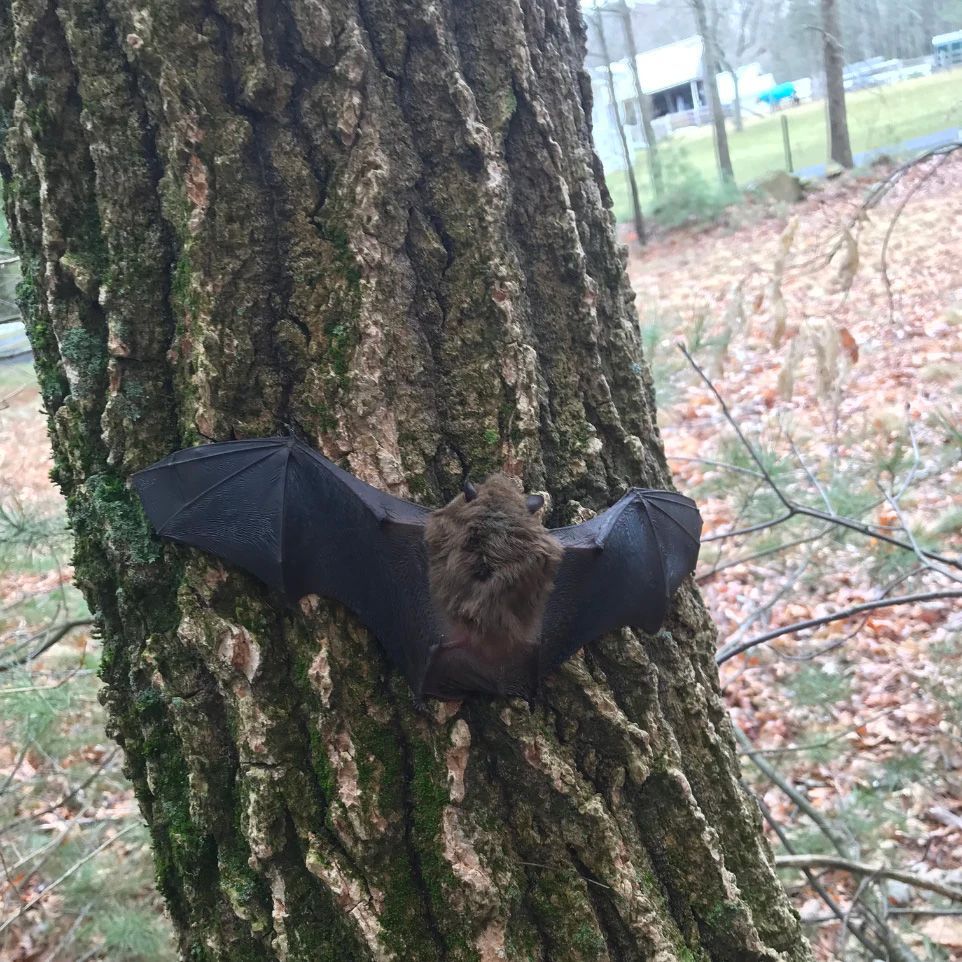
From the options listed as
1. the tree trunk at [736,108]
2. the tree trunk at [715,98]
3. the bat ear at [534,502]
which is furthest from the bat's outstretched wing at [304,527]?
the tree trunk at [736,108]

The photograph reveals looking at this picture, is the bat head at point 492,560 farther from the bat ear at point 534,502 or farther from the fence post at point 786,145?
the fence post at point 786,145

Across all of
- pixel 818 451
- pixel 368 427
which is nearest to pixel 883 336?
pixel 818 451

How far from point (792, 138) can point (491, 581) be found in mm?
26310

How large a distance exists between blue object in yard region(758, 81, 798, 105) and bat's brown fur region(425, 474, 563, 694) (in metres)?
24.0

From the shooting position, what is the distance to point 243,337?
2.03 meters

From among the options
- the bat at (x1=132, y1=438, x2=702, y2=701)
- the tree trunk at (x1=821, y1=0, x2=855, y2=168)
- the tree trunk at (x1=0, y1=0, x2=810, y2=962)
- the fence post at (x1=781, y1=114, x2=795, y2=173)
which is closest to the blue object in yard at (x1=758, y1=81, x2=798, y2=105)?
the fence post at (x1=781, y1=114, x2=795, y2=173)

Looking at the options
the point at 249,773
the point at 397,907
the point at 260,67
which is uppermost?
the point at 260,67

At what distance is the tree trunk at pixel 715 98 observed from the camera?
53.5 feet

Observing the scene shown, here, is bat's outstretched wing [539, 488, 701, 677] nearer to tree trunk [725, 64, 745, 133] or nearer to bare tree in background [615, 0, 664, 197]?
bare tree in background [615, 0, 664, 197]

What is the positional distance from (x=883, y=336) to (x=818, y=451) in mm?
3986

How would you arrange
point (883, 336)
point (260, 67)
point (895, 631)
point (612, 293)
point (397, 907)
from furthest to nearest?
1. point (883, 336)
2. point (895, 631)
3. point (612, 293)
4. point (260, 67)
5. point (397, 907)

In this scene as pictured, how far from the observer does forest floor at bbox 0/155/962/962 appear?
4836 mm

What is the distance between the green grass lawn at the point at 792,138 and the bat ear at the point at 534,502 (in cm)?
2128

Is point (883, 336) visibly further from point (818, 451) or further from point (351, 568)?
point (351, 568)
